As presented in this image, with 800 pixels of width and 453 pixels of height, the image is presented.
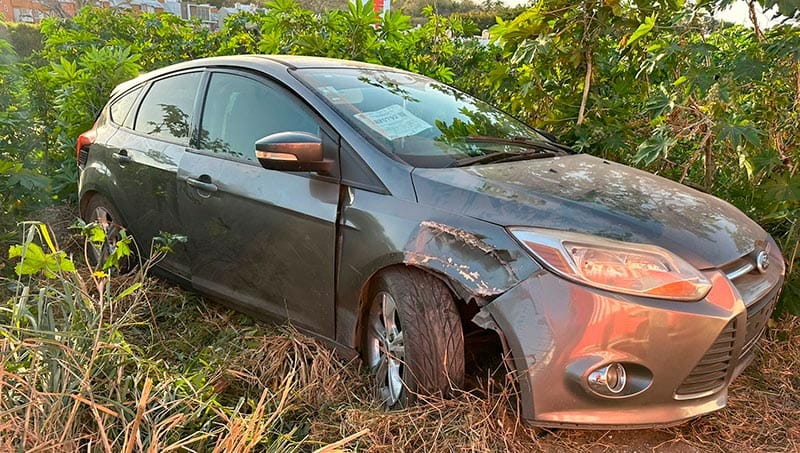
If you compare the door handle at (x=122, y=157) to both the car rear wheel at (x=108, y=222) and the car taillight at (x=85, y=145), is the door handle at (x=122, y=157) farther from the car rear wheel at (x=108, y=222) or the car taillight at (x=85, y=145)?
the car taillight at (x=85, y=145)

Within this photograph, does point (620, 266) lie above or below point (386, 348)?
above

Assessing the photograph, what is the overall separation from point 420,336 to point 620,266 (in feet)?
2.26

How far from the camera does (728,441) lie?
2.14m

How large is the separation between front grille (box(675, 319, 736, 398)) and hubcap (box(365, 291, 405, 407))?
3.09 ft

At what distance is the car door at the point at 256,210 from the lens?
240cm

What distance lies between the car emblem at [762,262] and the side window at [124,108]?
3236 millimetres

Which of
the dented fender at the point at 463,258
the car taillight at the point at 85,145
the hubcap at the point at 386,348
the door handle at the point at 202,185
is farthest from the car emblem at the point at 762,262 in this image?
the car taillight at the point at 85,145

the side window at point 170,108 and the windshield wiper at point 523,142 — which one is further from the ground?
the windshield wiper at point 523,142

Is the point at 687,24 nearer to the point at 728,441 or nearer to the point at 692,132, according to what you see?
the point at 692,132

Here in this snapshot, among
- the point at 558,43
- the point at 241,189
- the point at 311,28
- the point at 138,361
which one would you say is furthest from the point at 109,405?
the point at 311,28

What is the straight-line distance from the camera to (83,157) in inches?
149

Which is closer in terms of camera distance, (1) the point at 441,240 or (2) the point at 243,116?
(1) the point at 441,240

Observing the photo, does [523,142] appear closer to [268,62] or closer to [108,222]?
[268,62]

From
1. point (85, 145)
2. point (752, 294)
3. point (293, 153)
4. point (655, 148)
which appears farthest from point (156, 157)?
point (752, 294)
